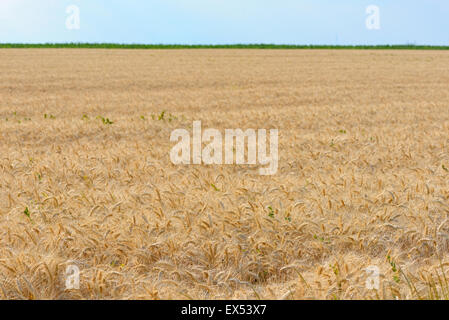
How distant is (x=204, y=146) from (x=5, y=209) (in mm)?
4072

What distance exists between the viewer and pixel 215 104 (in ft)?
52.3

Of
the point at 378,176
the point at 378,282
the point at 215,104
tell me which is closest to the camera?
the point at 378,282

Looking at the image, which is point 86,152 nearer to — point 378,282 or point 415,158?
point 415,158

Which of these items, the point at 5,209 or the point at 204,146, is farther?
the point at 204,146

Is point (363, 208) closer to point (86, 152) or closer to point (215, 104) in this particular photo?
point (86, 152)

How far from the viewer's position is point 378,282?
3152mm

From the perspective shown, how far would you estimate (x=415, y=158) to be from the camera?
24.4ft
